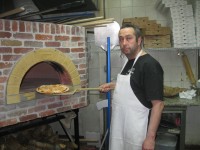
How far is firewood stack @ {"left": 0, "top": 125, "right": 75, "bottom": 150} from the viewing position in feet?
7.94

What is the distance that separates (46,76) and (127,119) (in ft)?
4.75

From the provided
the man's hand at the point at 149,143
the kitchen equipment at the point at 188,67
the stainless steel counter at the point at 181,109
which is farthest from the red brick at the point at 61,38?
the kitchen equipment at the point at 188,67

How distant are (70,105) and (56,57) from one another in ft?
1.88

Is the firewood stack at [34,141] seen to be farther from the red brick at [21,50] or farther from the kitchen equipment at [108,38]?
the red brick at [21,50]

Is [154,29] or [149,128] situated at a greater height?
[154,29]

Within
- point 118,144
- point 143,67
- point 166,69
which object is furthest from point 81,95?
point 166,69

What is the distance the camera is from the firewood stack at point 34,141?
2.42 meters

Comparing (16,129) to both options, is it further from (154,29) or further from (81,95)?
(154,29)

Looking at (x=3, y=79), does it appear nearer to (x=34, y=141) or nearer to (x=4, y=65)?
(x=4, y=65)

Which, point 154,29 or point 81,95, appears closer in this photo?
point 81,95

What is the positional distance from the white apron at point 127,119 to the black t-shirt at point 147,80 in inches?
1.9

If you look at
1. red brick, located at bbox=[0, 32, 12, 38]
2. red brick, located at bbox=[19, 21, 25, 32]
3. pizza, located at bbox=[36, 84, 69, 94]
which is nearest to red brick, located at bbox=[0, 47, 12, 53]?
red brick, located at bbox=[0, 32, 12, 38]

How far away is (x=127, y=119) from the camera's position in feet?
6.48

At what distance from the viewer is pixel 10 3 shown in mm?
2531
